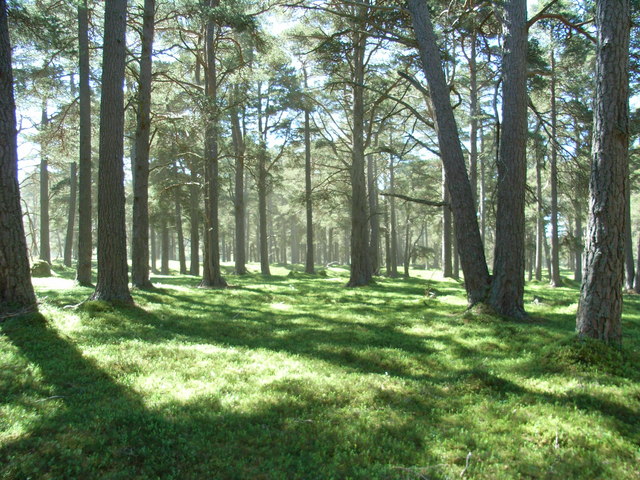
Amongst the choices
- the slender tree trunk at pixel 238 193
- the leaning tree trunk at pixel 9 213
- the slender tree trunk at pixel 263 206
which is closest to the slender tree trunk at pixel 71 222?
the slender tree trunk at pixel 238 193

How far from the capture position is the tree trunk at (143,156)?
12.0m

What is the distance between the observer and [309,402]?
176 inches

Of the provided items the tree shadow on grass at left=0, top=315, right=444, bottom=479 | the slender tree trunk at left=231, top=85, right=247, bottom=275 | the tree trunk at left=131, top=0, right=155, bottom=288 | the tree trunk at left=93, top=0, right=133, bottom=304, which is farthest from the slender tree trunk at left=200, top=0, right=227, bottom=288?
the tree shadow on grass at left=0, top=315, right=444, bottom=479

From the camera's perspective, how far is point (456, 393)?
192 inches

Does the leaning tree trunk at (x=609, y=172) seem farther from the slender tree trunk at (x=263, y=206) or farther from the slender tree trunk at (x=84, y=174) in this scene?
the slender tree trunk at (x=263, y=206)

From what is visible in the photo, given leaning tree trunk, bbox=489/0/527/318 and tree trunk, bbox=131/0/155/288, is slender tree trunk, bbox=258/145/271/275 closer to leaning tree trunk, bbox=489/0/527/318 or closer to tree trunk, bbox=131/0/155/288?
tree trunk, bbox=131/0/155/288

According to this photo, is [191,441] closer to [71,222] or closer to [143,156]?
[143,156]

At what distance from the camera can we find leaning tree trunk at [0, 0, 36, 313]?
675 cm

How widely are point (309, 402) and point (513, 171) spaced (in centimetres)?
689

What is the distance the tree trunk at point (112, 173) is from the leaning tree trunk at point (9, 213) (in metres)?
1.81

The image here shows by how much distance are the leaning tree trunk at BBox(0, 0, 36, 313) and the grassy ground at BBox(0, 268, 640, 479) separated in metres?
0.63

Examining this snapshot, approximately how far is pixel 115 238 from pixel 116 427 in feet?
20.0

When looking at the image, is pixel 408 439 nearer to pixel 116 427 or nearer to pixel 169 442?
pixel 169 442

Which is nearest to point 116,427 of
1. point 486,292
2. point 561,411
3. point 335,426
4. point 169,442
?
point 169,442
